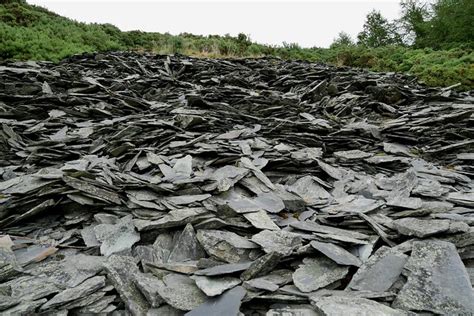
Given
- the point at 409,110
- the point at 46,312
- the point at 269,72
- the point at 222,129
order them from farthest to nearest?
1. the point at 269,72
2. the point at 409,110
3. the point at 222,129
4. the point at 46,312

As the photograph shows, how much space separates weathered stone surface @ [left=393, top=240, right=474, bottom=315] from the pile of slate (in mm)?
11

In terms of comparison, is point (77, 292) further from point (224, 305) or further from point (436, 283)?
point (436, 283)

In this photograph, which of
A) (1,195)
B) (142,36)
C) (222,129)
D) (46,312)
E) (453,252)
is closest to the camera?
(46,312)

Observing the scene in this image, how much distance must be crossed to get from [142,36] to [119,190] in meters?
22.6

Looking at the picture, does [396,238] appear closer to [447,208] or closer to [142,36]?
[447,208]

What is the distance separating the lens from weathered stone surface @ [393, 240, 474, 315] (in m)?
2.19

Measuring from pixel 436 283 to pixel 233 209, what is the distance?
6.40ft

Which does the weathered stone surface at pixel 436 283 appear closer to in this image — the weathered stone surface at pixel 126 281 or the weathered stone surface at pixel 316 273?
the weathered stone surface at pixel 316 273

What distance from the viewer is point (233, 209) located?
3576mm

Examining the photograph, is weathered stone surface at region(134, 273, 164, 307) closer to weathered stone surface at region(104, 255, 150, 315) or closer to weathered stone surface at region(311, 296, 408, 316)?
weathered stone surface at region(104, 255, 150, 315)

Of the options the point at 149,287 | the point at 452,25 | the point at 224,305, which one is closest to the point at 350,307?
the point at 224,305

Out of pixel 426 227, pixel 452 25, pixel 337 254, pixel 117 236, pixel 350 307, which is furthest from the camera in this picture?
pixel 452 25

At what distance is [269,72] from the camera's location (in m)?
12.8

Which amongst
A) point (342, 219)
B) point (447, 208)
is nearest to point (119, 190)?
point (342, 219)
